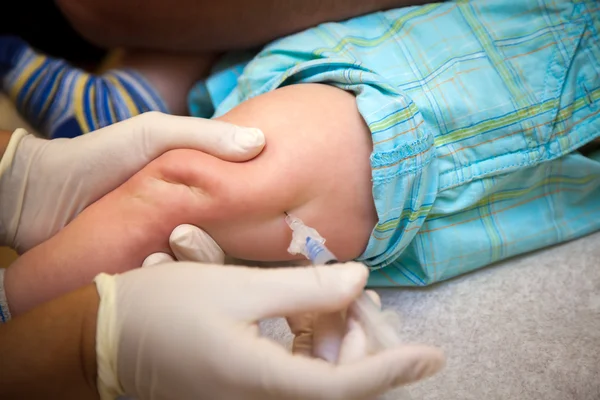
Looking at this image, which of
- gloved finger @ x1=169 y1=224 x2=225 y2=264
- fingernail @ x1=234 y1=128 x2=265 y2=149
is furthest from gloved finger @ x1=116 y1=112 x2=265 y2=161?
gloved finger @ x1=169 y1=224 x2=225 y2=264

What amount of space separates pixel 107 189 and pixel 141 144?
0.27 ft

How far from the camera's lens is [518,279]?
0.85 meters

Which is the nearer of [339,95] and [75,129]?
[339,95]

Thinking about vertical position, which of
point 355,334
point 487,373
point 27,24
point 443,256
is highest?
point 27,24

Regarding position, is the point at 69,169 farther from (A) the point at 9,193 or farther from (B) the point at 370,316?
(B) the point at 370,316

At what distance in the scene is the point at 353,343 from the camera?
539mm

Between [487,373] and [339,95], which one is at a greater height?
[339,95]

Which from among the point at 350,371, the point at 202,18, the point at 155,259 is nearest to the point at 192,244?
the point at 155,259

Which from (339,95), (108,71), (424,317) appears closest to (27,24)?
(108,71)

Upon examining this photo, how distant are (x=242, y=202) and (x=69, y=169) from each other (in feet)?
0.84

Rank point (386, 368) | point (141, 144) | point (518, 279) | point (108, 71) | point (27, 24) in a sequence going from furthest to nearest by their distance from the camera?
point (27, 24), point (108, 71), point (518, 279), point (141, 144), point (386, 368)

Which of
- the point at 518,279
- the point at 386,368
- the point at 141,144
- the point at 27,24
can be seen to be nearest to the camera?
the point at 386,368

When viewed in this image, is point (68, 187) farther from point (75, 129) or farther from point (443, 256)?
point (443, 256)

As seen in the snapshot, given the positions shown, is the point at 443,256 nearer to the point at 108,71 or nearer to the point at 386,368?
the point at 386,368
